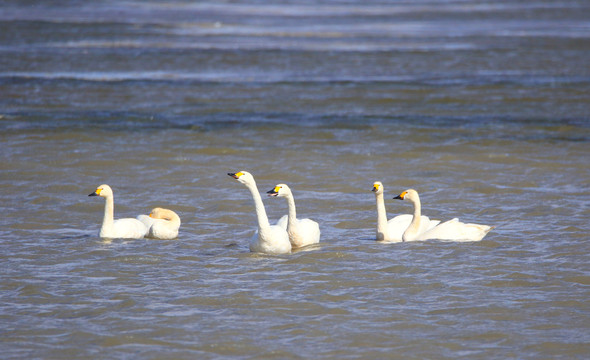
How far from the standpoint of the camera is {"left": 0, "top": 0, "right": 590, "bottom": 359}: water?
7.83m

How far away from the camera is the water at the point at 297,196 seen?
783cm

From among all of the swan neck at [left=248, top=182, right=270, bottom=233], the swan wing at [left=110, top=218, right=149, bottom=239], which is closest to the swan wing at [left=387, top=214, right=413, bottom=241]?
the swan neck at [left=248, top=182, right=270, bottom=233]

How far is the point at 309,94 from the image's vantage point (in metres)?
22.4

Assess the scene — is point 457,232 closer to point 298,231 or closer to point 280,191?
point 298,231

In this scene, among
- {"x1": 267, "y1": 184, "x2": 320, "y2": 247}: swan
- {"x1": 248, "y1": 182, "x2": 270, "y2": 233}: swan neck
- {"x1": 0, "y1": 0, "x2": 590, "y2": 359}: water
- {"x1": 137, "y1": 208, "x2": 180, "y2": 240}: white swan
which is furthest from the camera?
{"x1": 137, "y1": 208, "x2": 180, "y2": 240}: white swan

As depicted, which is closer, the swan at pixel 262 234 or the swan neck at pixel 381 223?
the swan at pixel 262 234

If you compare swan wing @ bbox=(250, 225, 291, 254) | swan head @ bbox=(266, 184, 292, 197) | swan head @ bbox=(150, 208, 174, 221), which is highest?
swan head @ bbox=(266, 184, 292, 197)

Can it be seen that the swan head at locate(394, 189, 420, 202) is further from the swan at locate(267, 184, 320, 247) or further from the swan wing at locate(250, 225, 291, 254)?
the swan wing at locate(250, 225, 291, 254)

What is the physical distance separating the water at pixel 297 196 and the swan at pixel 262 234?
0.14 m

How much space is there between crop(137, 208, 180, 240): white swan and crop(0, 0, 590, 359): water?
144mm

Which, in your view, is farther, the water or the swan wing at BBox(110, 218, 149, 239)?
the swan wing at BBox(110, 218, 149, 239)

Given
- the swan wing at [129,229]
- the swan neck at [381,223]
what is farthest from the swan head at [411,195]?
the swan wing at [129,229]

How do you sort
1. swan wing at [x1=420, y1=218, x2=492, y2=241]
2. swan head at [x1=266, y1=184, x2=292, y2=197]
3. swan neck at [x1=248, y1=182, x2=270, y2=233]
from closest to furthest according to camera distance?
swan neck at [x1=248, y1=182, x2=270, y2=233]
swan head at [x1=266, y1=184, x2=292, y2=197]
swan wing at [x1=420, y1=218, x2=492, y2=241]

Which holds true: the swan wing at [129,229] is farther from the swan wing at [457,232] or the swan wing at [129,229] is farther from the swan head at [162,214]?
the swan wing at [457,232]
